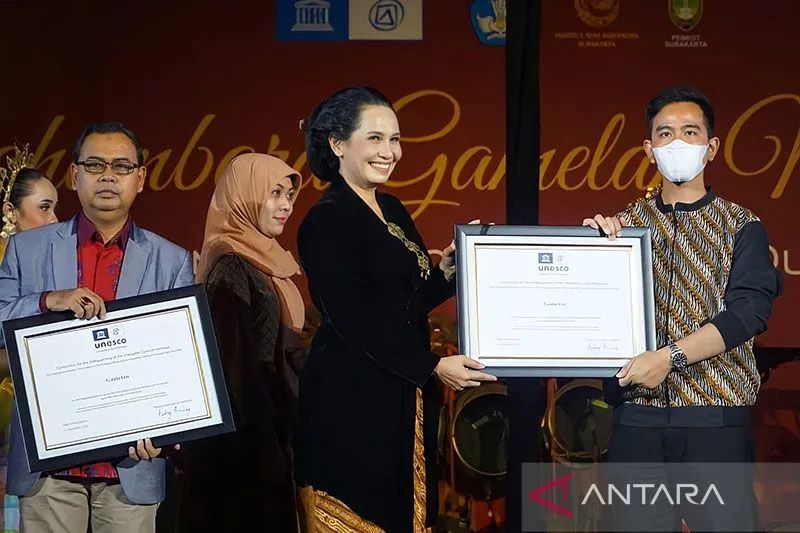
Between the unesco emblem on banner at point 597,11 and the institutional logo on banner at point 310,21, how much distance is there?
99cm

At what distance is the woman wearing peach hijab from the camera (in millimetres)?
3623

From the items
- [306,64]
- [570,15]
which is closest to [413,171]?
[306,64]

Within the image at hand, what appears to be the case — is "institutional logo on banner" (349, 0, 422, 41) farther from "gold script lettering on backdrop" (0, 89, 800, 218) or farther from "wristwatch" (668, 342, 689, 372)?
"wristwatch" (668, 342, 689, 372)

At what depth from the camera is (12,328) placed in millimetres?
3002

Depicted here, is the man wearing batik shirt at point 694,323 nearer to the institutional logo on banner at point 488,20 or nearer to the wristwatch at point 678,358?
the wristwatch at point 678,358

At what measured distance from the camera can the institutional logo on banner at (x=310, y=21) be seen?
15.3 feet

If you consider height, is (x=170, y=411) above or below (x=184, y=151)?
below

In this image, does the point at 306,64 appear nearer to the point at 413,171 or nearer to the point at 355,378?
the point at 413,171

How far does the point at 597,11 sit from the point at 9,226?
2.51 m

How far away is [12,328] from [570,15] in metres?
2.71

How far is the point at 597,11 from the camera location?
467cm

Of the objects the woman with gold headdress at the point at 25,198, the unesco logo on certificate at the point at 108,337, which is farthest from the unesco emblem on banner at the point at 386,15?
the unesco logo on certificate at the point at 108,337

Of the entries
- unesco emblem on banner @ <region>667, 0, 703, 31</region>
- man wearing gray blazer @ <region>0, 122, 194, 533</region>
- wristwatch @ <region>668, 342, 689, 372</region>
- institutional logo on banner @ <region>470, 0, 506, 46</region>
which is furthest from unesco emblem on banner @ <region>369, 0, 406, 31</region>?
wristwatch @ <region>668, 342, 689, 372</region>

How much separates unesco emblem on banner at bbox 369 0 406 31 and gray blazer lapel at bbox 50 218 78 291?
1.98 meters
